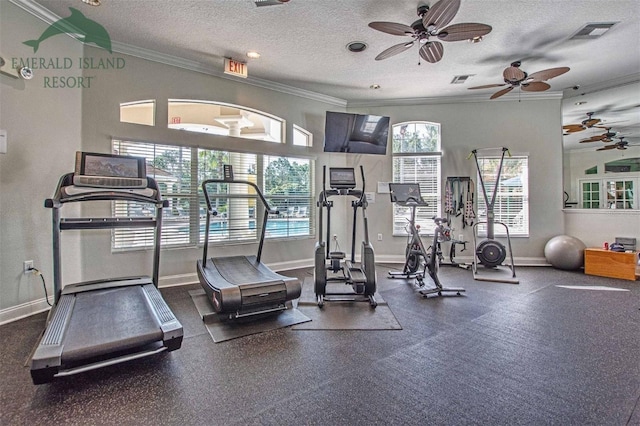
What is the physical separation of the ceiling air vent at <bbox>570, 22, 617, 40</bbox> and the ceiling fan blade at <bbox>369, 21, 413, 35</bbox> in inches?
86.9

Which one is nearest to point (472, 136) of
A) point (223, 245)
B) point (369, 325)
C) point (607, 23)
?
point (607, 23)

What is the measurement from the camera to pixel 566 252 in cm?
539

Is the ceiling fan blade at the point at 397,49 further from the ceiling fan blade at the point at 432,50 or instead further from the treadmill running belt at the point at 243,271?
the treadmill running belt at the point at 243,271

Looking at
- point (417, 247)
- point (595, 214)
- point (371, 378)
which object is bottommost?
point (371, 378)

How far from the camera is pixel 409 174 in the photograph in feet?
20.3

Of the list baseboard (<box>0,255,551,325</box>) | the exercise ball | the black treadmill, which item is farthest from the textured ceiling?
baseboard (<box>0,255,551,325</box>)

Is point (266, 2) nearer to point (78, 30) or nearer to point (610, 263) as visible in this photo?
point (78, 30)

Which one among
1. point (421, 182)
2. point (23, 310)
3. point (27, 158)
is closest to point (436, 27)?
point (421, 182)

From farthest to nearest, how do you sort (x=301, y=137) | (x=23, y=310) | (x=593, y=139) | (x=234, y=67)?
(x=593, y=139) → (x=301, y=137) → (x=234, y=67) → (x=23, y=310)

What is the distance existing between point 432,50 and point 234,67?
2.68 m

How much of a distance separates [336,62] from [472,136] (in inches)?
127

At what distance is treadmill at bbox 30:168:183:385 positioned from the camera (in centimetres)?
200

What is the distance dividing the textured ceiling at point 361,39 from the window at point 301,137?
29.6 inches

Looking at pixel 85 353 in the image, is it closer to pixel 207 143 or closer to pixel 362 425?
pixel 362 425
